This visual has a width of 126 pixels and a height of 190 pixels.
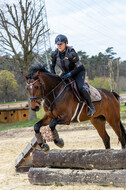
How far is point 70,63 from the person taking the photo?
4.90 meters

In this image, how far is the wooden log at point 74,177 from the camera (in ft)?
13.7

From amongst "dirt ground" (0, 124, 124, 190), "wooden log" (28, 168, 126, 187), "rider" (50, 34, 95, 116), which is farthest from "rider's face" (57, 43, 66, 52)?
"dirt ground" (0, 124, 124, 190)

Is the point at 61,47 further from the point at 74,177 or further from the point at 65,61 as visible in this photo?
the point at 74,177

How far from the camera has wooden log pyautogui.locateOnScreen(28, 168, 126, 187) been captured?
4.18 metres

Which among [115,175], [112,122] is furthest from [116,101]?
[115,175]

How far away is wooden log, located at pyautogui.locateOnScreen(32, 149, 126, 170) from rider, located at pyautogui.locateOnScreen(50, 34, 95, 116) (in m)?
0.91

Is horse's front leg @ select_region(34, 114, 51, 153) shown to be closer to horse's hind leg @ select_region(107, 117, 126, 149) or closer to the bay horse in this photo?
the bay horse

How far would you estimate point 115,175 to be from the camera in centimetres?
420

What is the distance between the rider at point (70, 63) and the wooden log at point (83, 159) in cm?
91

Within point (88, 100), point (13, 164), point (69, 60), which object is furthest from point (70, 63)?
point (13, 164)

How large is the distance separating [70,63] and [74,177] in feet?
7.62

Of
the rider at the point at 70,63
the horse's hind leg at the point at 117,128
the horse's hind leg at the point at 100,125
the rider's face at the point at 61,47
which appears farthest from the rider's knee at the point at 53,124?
the horse's hind leg at the point at 117,128

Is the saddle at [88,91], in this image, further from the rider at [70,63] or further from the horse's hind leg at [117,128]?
the horse's hind leg at [117,128]

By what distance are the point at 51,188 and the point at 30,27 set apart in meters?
14.6
